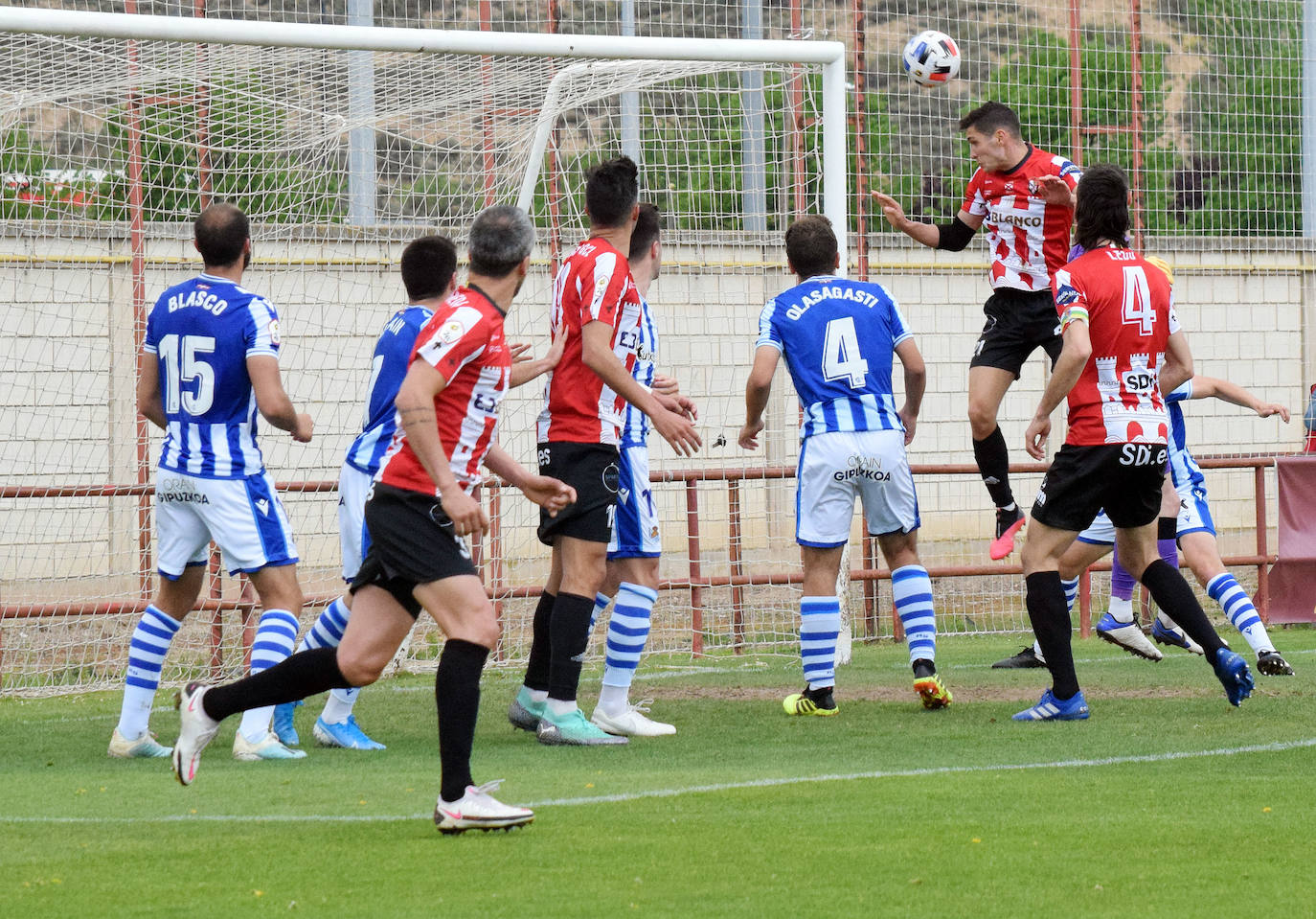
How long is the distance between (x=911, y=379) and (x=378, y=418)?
8.25 ft

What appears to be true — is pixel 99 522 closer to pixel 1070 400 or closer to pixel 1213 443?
pixel 1070 400

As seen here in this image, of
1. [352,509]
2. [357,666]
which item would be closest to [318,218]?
[352,509]

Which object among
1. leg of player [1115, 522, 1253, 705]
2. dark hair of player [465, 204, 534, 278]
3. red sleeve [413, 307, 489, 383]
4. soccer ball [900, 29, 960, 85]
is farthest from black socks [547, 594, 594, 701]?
soccer ball [900, 29, 960, 85]

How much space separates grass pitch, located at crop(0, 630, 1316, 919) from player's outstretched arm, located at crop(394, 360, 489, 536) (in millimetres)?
954

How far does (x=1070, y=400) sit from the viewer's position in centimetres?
735

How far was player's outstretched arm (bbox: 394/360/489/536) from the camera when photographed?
490 cm

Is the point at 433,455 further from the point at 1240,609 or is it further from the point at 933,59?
the point at 933,59

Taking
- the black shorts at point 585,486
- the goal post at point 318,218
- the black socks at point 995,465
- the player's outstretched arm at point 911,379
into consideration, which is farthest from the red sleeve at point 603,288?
the black socks at point 995,465

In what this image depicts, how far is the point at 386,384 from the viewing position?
7.04 m

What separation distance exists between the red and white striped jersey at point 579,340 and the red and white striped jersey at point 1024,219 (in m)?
2.87

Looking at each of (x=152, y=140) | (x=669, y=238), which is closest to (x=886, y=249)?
(x=669, y=238)

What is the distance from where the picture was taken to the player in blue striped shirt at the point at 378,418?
703 centimetres

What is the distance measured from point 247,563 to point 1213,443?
13953mm

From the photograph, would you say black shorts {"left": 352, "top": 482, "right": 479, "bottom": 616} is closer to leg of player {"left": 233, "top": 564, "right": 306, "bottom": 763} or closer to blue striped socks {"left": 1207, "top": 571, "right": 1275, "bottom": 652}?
leg of player {"left": 233, "top": 564, "right": 306, "bottom": 763}
